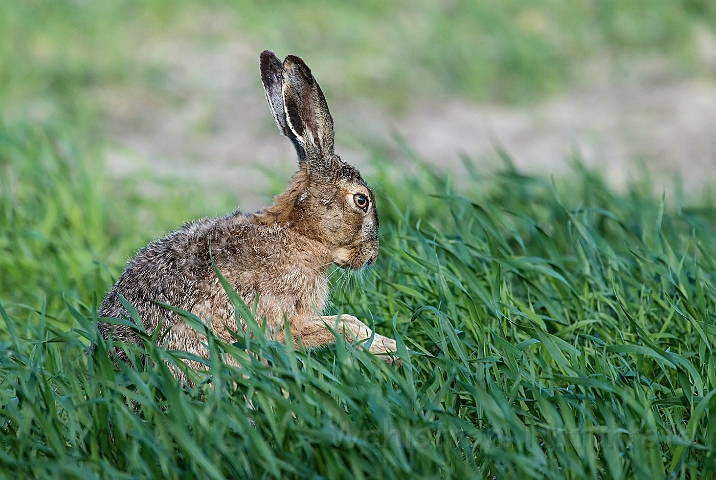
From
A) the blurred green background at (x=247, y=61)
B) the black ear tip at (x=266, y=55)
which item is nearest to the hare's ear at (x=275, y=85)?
the black ear tip at (x=266, y=55)

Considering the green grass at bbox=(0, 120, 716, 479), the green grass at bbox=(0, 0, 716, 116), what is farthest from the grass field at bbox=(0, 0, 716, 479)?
the green grass at bbox=(0, 0, 716, 116)

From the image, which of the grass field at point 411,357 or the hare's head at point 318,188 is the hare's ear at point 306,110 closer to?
the hare's head at point 318,188

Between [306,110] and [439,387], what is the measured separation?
1245 millimetres

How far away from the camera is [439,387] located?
10.3 ft

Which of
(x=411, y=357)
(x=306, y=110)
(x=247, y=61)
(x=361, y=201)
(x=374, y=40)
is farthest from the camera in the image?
(x=374, y=40)

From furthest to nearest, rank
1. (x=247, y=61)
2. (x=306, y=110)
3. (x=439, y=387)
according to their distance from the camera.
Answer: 1. (x=247, y=61)
2. (x=306, y=110)
3. (x=439, y=387)

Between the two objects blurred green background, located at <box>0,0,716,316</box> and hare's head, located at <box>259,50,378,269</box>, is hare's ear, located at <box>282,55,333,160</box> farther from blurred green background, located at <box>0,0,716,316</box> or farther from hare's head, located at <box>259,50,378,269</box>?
blurred green background, located at <box>0,0,716,316</box>

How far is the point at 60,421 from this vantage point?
2.96m

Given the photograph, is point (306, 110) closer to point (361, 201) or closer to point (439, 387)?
point (361, 201)

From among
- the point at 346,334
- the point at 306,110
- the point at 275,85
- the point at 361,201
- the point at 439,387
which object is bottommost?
the point at 439,387

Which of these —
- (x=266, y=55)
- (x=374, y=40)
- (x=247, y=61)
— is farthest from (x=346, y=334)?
(x=374, y=40)

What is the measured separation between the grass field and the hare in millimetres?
165

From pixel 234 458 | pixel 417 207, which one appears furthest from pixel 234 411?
pixel 417 207

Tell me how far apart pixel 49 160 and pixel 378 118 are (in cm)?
311
